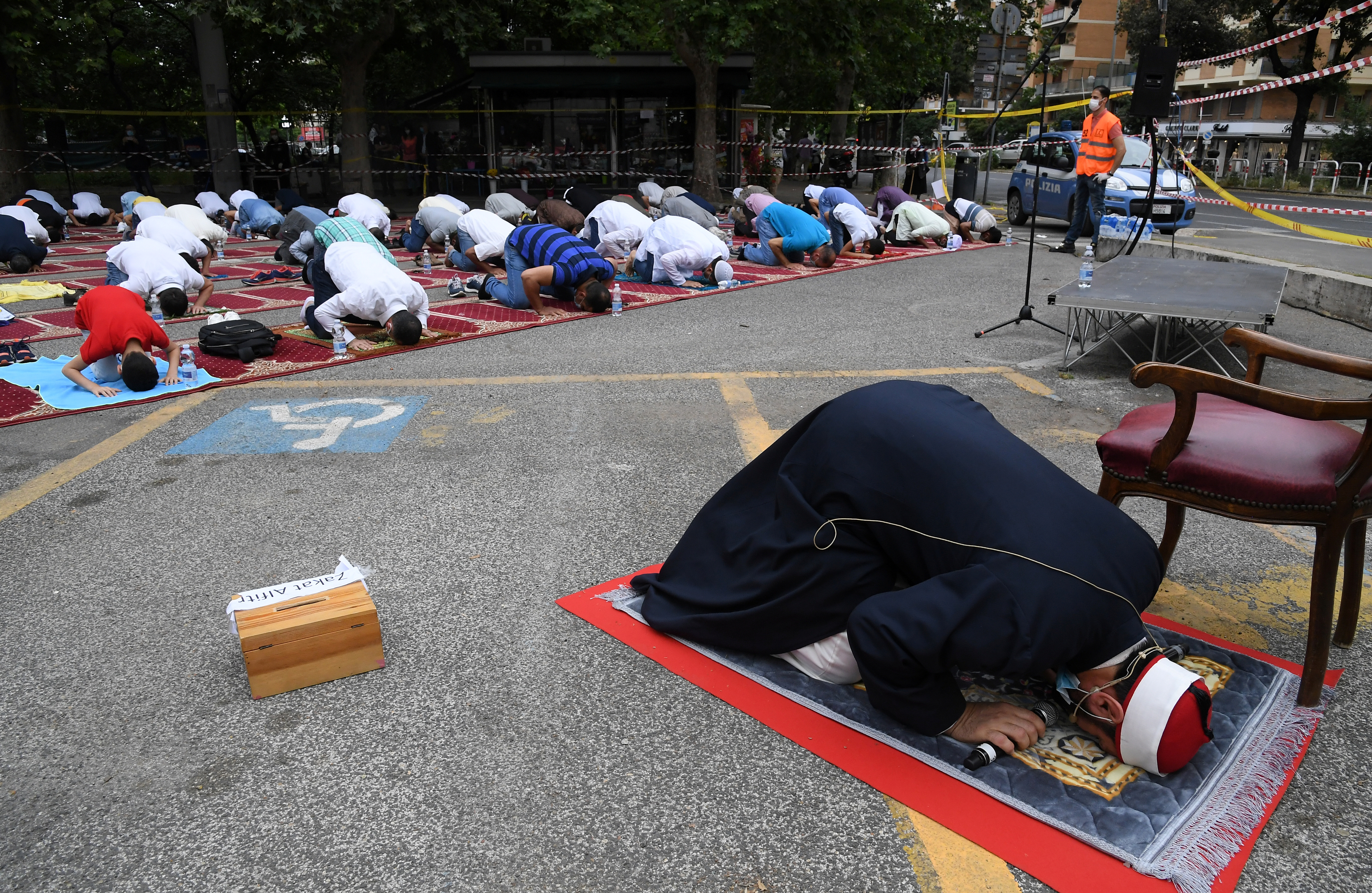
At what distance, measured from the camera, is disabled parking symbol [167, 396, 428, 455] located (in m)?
5.39

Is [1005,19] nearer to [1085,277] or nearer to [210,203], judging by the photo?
[1085,277]

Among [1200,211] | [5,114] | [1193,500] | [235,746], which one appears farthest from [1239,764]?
[5,114]

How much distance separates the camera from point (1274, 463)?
2830 mm

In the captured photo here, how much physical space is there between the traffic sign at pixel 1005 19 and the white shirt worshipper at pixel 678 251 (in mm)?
8275

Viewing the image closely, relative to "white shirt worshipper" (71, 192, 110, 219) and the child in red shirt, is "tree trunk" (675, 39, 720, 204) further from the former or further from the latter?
the child in red shirt

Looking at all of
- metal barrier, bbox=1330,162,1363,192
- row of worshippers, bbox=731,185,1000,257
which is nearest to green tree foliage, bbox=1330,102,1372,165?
metal barrier, bbox=1330,162,1363,192

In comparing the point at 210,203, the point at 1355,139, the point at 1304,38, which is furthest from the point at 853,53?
the point at 1304,38

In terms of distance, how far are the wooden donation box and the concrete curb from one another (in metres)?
8.80

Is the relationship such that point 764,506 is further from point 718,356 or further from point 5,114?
point 5,114

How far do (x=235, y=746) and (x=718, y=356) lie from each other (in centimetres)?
543

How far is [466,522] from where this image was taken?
4.31m

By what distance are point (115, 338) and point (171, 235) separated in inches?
161

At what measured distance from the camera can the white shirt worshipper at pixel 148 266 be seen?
8375mm

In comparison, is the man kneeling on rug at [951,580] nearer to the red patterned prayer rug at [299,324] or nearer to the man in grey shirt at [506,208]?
the red patterned prayer rug at [299,324]
